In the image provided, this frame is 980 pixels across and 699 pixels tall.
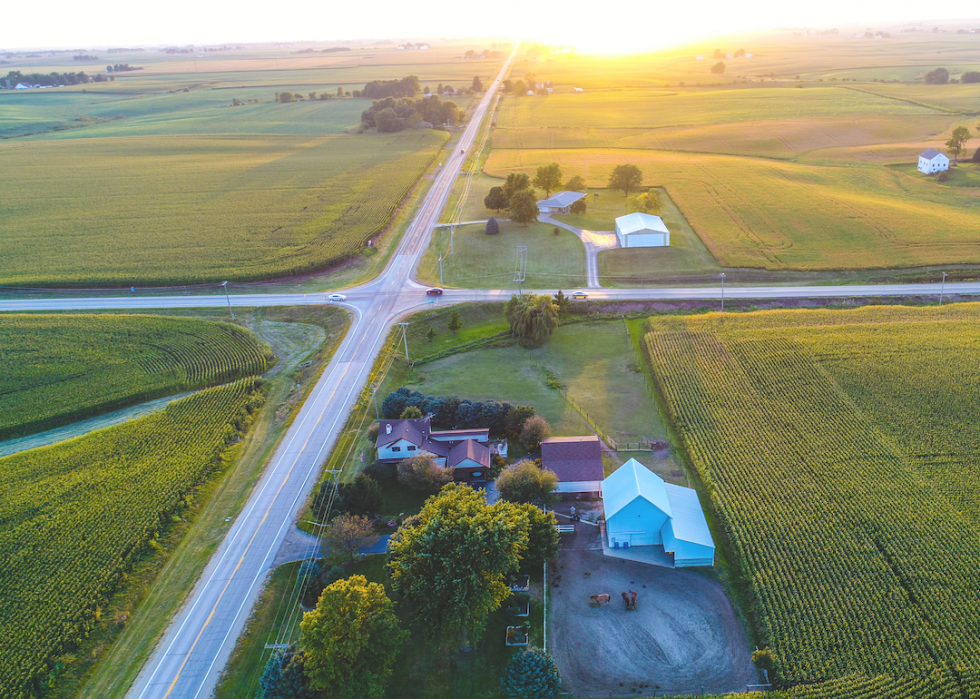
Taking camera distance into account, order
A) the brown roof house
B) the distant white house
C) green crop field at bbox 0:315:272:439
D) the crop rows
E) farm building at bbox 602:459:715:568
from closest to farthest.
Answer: the crop rows, farm building at bbox 602:459:715:568, the brown roof house, green crop field at bbox 0:315:272:439, the distant white house

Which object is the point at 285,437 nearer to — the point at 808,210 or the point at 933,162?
the point at 808,210

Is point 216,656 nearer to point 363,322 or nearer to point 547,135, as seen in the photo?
point 363,322

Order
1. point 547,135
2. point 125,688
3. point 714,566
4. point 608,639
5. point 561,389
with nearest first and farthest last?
point 125,688, point 608,639, point 714,566, point 561,389, point 547,135

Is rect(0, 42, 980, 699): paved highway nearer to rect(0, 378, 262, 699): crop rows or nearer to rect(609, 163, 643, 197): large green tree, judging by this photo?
rect(0, 378, 262, 699): crop rows

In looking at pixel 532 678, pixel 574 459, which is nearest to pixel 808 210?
pixel 574 459

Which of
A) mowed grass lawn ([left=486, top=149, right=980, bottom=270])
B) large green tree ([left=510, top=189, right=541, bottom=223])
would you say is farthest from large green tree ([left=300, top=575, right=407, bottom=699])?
large green tree ([left=510, top=189, right=541, bottom=223])

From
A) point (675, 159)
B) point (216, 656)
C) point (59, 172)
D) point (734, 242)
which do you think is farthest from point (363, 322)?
point (59, 172)

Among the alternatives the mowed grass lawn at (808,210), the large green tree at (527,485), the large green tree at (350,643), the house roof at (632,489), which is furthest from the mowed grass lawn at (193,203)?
the large green tree at (350,643)
